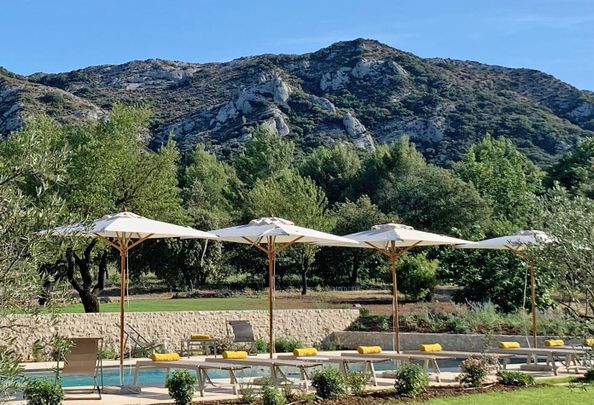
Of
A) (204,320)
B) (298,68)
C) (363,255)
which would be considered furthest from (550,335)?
(298,68)

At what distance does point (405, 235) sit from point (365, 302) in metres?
14.1

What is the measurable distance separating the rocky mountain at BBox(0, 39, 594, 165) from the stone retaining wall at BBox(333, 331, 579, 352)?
56.1 metres

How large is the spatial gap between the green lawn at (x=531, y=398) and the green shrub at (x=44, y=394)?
14.8ft

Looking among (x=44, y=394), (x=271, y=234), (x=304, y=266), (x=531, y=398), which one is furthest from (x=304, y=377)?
(x=304, y=266)

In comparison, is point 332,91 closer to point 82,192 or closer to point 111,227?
point 82,192

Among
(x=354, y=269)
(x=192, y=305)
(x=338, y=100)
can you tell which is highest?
(x=338, y=100)

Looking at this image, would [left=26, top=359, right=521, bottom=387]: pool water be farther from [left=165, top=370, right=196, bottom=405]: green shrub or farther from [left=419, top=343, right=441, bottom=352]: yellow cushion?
[left=165, top=370, right=196, bottom=405]: green shrub

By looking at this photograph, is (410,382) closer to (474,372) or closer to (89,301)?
(474,372)

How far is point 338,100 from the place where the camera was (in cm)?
9556

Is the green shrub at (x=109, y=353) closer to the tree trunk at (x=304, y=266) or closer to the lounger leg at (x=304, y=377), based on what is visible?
the lounger leg at (x=304, y=377)

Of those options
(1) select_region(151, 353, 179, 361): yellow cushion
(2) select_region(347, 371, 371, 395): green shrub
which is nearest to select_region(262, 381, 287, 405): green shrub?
(2) select_region(347, 371, 371, 395): green shrub

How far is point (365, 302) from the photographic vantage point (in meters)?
29.2

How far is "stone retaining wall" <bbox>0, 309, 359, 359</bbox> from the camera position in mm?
18641

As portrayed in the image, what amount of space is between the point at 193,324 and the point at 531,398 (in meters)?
11.8
